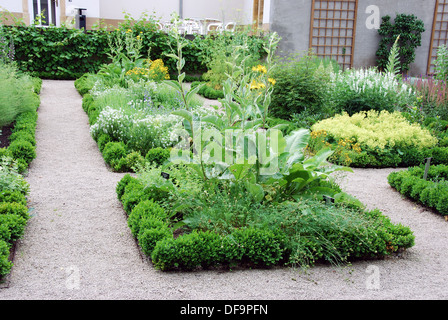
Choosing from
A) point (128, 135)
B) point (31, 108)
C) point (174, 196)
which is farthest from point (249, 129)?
point (31, 108)

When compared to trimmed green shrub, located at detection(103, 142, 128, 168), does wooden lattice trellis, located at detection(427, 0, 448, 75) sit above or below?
above

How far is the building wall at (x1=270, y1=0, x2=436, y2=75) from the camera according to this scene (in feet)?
44.3

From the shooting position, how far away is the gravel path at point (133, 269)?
9.39 feet

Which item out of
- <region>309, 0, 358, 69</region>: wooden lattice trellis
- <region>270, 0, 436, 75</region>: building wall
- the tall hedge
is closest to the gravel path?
the tall hedge

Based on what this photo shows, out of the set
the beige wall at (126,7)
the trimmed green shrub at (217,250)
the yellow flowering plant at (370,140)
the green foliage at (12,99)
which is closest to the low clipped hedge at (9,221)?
the trimmed green shrub at (217,250)

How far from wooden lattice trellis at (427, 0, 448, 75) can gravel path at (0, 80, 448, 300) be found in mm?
11962

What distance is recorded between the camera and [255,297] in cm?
281

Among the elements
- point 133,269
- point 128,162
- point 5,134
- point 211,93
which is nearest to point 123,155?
point 128,162

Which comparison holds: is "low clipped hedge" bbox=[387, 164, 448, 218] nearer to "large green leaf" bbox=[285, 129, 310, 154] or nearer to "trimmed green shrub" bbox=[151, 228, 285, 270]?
"large green leaf" bbox=[285, 129, 310, 154]

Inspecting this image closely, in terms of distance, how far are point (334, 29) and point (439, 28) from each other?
400 cm

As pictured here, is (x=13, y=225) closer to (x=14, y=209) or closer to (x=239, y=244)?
(x=14, y=209)

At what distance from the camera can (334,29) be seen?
14117mm

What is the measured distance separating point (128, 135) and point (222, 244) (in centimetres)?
355
